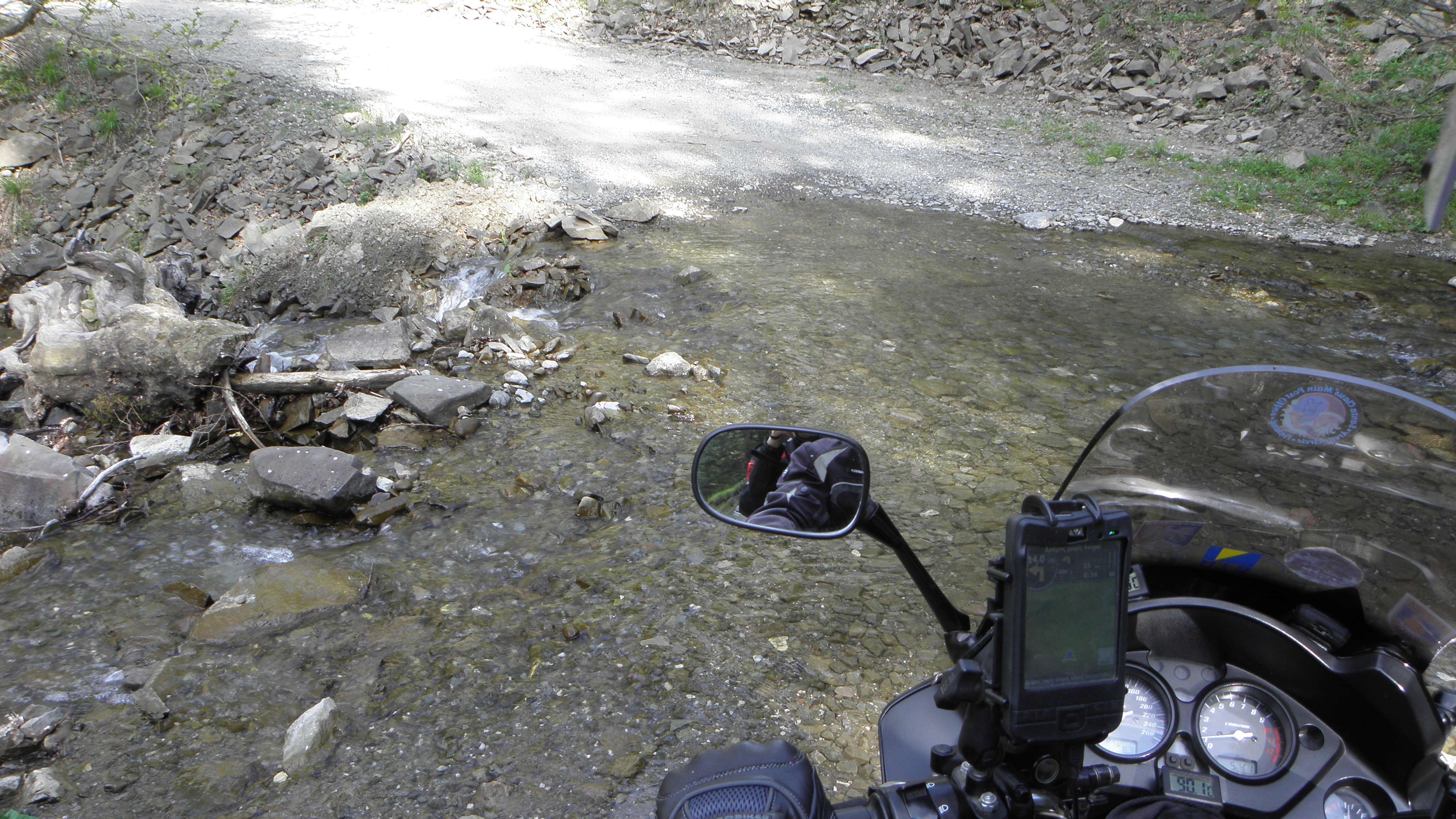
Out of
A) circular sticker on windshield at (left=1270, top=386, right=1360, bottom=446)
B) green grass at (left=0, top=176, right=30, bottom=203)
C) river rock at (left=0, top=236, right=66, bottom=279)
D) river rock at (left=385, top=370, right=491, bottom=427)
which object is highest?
circular sticker on windshield at (left=1270, top=386, right=1360, bottom=446)

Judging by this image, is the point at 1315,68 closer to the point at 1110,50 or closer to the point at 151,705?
the point at 1110,50

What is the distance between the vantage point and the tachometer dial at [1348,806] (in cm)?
143

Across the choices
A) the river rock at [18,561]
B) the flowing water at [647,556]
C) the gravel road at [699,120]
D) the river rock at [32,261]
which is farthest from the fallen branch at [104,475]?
the river rock at [32,261]

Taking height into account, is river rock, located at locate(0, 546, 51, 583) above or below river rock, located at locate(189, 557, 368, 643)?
below

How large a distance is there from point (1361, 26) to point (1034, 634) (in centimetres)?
1250

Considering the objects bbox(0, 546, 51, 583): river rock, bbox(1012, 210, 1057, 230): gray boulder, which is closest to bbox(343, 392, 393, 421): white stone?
bbox(0, 546, 51, 583): river rock

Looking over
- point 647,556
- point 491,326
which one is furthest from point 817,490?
point 491,326

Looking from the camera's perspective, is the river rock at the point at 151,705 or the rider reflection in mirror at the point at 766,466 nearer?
the rider reflection in mirror at the point at 766,466

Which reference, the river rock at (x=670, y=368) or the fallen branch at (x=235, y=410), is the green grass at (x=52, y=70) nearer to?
the fallen branch at (x=235, y=410)

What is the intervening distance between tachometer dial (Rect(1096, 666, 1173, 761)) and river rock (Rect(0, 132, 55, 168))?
12.5 m

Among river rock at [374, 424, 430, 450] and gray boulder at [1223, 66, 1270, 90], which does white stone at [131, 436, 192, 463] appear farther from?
gray boulder at [1223, 66, 1270, 90]

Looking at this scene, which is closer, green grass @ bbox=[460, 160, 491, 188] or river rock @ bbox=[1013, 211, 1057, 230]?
river rock @ bbox=[1013, 211, 1057, 230]

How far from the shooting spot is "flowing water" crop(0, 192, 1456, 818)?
102 inches

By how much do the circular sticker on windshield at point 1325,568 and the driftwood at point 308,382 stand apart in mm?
4356
